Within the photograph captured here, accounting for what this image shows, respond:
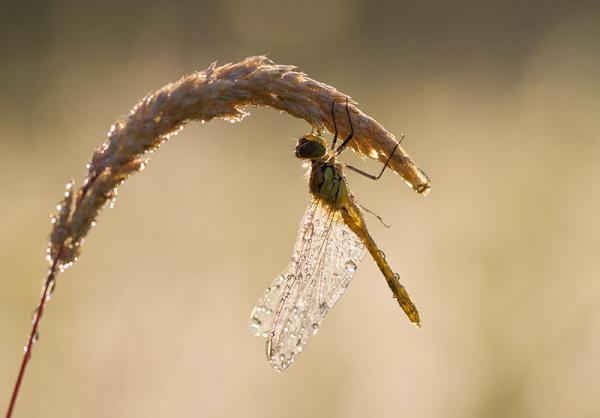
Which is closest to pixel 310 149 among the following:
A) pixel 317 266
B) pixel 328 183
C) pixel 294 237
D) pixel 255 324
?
pixel 328 183

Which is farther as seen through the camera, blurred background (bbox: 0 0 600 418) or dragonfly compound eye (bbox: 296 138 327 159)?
blurred background (bbox: 0 0 600 418)

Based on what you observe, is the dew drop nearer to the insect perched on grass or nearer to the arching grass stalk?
the insect perched on grass

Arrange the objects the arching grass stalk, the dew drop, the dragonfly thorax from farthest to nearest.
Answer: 1. the dragonfly thorax
2. the dew drop
3. the arching grass stalk

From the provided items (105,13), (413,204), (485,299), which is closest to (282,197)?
(413,204)

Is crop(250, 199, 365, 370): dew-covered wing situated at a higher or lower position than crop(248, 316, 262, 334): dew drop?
higher

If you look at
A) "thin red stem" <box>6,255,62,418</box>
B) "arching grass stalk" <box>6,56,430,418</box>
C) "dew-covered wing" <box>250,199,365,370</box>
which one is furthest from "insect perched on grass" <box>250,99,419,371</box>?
"thin red stem" <box>6,255,62,418</box>

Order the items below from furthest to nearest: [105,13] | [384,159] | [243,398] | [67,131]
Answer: [105,13]
[67,131]
[243,398]
[384,159]

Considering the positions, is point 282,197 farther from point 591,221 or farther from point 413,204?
point 591,221
